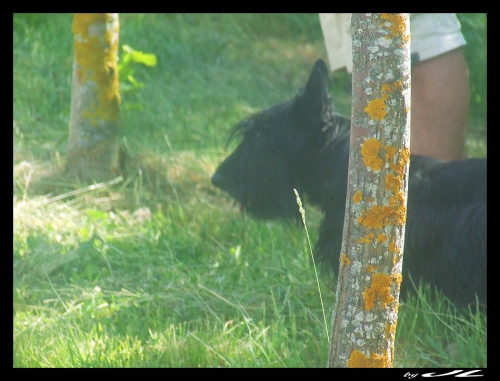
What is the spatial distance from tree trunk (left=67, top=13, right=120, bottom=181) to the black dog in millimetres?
1501

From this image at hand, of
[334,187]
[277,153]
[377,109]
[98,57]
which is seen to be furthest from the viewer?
[98,57]

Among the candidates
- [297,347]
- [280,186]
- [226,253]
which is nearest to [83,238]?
[226,253]

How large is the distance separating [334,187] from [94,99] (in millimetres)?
2489

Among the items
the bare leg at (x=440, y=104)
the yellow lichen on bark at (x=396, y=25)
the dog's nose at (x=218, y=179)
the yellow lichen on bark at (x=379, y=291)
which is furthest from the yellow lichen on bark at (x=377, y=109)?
the bare leg at (x=440, y=104)

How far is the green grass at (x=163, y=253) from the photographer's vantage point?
119 inches

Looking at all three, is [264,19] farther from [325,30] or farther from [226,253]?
[226,253]

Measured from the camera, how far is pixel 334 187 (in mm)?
3590

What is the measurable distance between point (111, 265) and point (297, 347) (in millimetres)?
1547

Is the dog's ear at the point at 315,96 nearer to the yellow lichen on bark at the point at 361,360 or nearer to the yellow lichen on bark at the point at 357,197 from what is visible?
the yellow lichen on bark at the point at 357,197

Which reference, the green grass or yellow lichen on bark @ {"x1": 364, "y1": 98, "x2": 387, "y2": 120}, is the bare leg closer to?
the green grass

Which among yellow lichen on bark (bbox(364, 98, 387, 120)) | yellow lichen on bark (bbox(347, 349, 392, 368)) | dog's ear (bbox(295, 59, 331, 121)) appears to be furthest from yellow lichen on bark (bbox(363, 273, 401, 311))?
dog's ear (bbox(295, 59, 331, 121))

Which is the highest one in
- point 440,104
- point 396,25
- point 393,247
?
point 396,25

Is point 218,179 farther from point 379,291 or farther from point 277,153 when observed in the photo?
point 379,291

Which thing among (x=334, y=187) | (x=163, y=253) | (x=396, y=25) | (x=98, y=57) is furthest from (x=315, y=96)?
(x=98, y=57)
